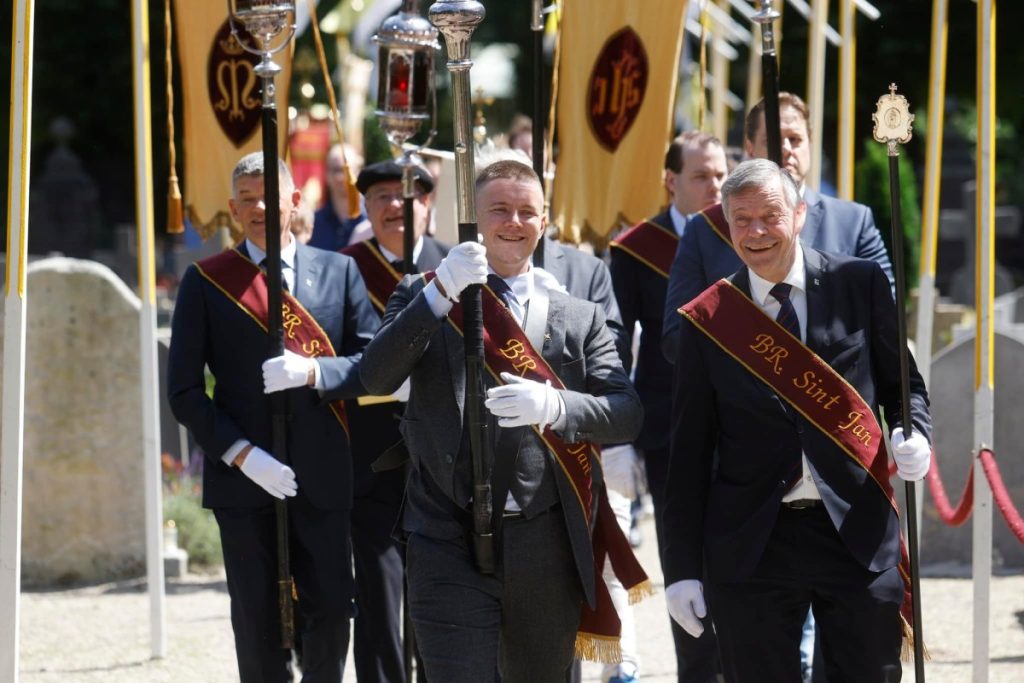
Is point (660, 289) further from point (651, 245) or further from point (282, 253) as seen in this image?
point (282, 253)

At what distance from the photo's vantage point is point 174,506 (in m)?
9.98

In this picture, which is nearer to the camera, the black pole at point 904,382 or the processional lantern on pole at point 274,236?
the black pole at point 904,382

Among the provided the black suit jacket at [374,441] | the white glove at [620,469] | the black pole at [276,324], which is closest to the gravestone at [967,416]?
the white glove at [620,469]

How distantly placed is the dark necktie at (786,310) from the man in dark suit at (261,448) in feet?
5.16

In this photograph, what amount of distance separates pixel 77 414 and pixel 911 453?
586 centimetres

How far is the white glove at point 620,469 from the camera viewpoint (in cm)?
600

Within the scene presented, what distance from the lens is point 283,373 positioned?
549cm

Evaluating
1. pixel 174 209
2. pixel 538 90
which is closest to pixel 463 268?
pixel 538 90

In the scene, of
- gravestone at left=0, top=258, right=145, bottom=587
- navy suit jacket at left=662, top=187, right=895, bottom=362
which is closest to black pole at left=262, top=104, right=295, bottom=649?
navy suit jacket at left=662, top=187, right=895, bottom=362

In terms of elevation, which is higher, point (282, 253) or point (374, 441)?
point (282, 253)

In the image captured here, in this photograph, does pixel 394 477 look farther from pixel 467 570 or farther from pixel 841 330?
pixel 841 330

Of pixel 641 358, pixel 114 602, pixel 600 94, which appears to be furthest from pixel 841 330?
pixel 114 602

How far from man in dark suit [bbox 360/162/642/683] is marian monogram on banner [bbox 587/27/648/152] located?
8.03 ft

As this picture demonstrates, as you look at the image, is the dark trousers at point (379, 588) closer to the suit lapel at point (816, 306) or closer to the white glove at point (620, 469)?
the white glove at point (620, 469)
